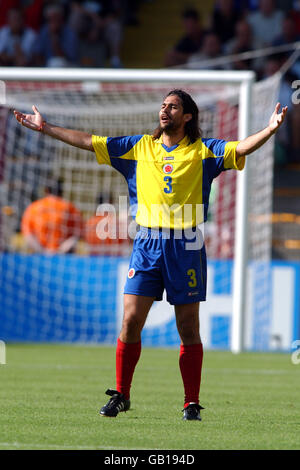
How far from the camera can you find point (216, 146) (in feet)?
19.2

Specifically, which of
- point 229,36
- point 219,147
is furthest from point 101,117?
point 219,147

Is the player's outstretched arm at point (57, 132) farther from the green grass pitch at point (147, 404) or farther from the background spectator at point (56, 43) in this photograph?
the background spectator at point (56, 43)

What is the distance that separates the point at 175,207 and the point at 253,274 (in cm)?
668

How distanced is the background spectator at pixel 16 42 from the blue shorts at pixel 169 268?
12361mm

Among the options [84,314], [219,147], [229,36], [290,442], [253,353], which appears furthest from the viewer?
[229,36]

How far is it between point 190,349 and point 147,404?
2.56 ft

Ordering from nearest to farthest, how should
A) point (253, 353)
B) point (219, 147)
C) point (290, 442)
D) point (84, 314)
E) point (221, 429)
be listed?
point (290, 442) < point (221, 429) < point (219, 147) < point (253, 353) < point (84, 314)

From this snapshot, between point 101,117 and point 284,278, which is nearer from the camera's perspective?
point 284,278

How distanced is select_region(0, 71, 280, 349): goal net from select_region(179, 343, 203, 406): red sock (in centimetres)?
562

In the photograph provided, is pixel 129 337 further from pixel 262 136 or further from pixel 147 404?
pixel 262 136

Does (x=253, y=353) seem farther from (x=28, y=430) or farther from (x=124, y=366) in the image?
(x=28, y=430)

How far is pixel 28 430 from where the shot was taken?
4.96 meters

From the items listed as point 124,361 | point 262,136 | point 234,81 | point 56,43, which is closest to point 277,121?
point 262,136

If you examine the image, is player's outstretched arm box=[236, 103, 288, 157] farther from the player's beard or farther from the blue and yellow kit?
the player's beard
